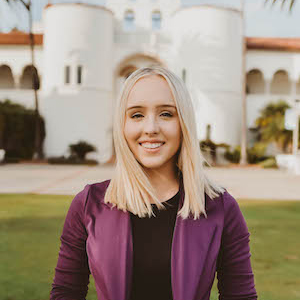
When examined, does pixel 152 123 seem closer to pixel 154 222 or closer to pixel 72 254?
pixel 154 222

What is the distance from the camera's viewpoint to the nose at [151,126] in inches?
72.4

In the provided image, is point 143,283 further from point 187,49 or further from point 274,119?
point 187,49

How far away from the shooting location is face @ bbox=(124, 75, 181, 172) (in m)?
1.83

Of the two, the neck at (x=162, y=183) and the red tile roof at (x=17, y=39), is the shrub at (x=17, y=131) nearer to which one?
the red tile roof at (x=17, y=39)

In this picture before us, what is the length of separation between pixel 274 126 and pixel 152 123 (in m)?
26.3

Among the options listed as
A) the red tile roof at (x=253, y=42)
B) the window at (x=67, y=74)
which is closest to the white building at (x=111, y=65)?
the window at (x=67, y=74)

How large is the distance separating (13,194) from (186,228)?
1041 centimetres

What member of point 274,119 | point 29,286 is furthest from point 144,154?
point 274,119

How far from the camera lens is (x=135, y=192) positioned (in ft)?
6.20

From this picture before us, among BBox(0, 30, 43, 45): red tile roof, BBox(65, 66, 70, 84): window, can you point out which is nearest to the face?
BBox(65, 66, 70, 84): window

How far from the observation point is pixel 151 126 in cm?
184

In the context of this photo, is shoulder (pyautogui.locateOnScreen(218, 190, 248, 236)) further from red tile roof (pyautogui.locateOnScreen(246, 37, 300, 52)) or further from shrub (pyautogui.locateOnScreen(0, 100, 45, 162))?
red tile roof (pyautogui.locateOnScreen(246, 37, 300, 52))

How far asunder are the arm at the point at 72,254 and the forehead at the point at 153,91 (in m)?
0.51

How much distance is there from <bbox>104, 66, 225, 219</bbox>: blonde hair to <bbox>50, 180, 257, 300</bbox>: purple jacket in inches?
2.0
